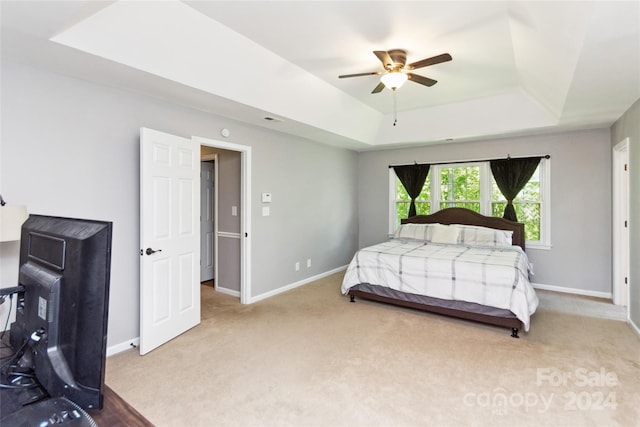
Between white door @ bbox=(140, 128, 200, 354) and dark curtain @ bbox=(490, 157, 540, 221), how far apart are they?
452 centimetres

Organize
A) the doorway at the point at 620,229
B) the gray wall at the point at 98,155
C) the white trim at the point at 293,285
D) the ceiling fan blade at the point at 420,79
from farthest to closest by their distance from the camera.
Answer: the white trim at the point at 293,285 → the doorway at the point at 620,229 → the ceiling fan blade at the point at 420,79 → the gray wall at the point at 98,155

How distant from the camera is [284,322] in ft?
12.2

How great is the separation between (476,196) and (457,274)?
8.03ft

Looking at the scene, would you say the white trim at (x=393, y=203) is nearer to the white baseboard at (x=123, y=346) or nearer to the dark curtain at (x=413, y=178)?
the dark curtain at (x=413, y=178)

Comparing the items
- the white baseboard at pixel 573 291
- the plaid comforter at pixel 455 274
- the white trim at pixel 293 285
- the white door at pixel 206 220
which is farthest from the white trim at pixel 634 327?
the white door at pixel 206 220

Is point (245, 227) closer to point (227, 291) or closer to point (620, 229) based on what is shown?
point (227, 291)

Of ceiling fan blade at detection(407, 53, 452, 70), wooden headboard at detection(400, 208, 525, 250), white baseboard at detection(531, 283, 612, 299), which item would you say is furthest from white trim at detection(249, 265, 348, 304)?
ceiling fan blade at detection(407, 53, 452, 70)

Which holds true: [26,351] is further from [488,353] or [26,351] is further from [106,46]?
[488,353]

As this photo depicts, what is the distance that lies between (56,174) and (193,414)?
209cm

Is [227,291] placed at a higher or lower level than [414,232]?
lower

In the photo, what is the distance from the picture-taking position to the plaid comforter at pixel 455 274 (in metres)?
3.41

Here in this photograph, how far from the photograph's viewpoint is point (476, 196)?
5.65 metres

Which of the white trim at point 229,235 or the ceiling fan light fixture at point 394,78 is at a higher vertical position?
the ceiling fan light fixture at point 394,78

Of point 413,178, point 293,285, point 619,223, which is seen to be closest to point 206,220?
point 293,285
